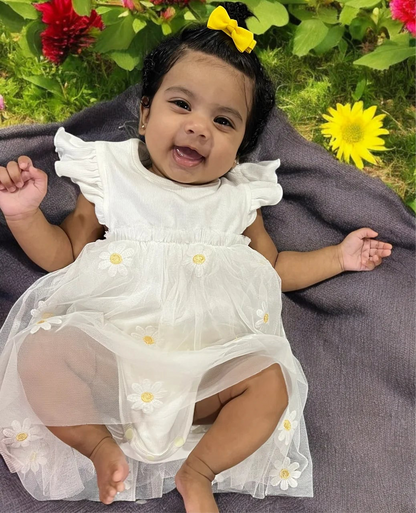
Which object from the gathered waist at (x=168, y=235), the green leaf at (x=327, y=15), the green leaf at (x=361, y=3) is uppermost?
the green leaf at (x=361, y=3)

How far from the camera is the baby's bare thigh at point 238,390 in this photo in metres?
1.26

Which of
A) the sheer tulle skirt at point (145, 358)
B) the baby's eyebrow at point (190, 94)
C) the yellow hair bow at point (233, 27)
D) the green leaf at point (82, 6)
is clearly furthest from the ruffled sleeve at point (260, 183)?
the green leaf at point (82, 6)

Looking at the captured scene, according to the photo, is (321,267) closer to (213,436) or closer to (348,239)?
(348,239)

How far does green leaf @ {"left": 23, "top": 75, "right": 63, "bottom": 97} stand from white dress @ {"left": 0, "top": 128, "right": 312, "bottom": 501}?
1.17 ft

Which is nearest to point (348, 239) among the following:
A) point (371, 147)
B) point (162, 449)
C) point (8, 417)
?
point (371, 147)

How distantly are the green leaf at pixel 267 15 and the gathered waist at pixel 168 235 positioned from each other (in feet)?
2.07

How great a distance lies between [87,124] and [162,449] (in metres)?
0.89

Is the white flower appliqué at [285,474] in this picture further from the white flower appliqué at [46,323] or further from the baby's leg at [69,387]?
the white flower appliqué at [46,323]

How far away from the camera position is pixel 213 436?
1214 millimetres

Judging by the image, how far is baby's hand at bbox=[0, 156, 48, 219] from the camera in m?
1.30

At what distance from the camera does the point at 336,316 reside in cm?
162

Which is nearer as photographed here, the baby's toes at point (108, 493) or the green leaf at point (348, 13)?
the baby's toes at point (108, 493)

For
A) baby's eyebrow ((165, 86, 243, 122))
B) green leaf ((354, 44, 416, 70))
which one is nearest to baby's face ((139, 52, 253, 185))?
baby's eyebrow ((165, 86, 243, 122))

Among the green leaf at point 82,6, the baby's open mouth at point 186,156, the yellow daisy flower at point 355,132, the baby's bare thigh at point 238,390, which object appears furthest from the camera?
the yellow daisy flower at point 355,132
